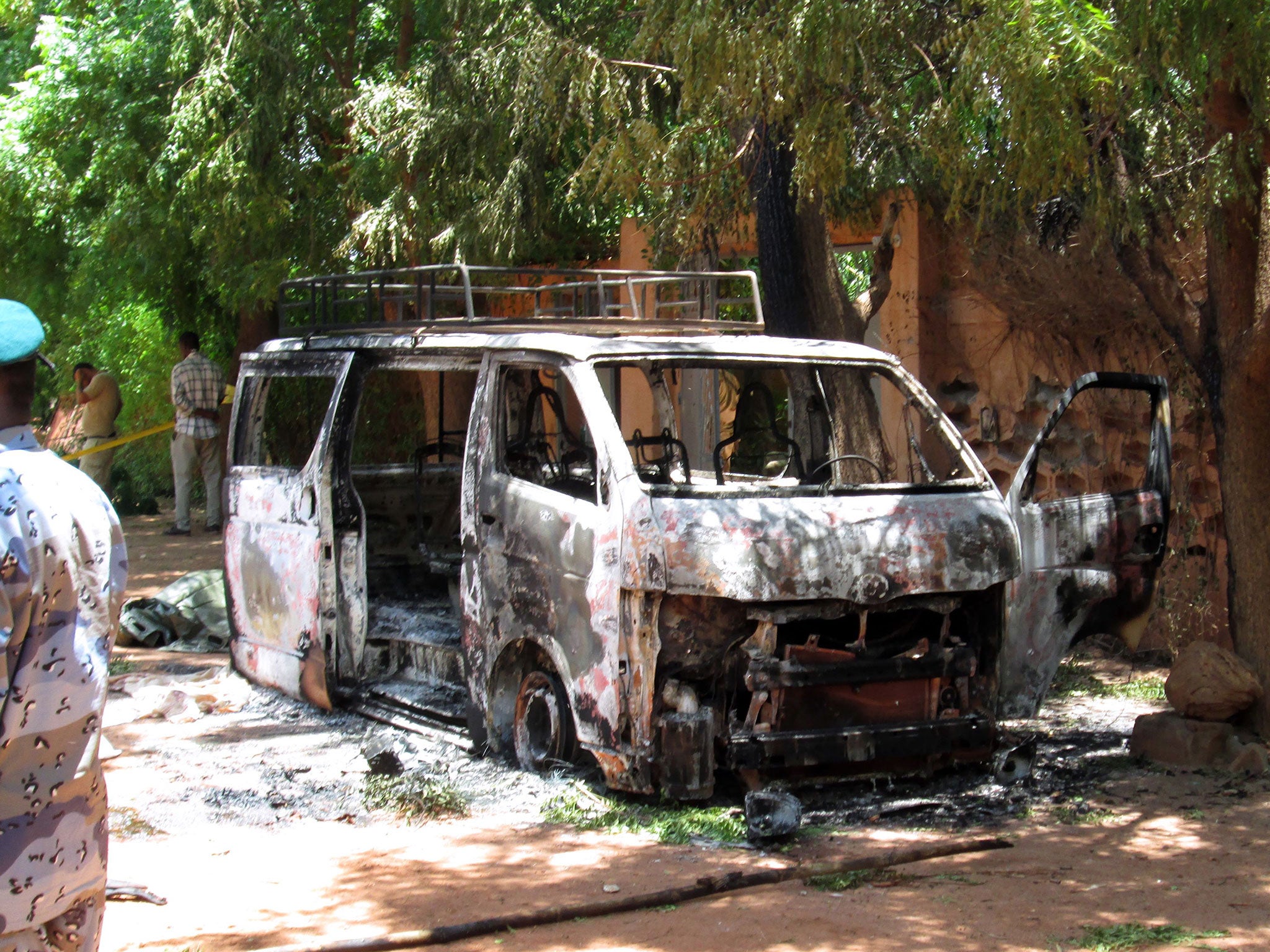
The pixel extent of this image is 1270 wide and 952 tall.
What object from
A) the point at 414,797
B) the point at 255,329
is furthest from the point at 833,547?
the point at 255,329

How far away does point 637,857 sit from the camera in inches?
197

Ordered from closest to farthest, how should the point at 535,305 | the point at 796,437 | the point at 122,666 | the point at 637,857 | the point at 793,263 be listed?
the point at 637,857 < the point at 796,437 < the point at 535,305 < the point at 793,263 < the point at 122,666

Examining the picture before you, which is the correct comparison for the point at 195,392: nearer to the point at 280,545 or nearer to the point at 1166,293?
the point at 280,545

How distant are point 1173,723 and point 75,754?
5.05m

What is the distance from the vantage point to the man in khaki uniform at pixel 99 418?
1547 cm

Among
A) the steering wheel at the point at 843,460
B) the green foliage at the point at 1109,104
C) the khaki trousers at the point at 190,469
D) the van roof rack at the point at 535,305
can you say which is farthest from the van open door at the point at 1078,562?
the khaki trousers at the point at 190,469

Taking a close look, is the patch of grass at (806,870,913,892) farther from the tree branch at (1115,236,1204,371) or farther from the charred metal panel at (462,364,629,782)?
the tree branch at (1115,236,1204,371)

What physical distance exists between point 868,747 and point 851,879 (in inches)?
30.8

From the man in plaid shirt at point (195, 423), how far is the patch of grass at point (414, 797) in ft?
32.1

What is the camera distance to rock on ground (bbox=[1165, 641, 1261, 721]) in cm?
620

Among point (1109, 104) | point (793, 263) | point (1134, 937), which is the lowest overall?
point (1134, 937)

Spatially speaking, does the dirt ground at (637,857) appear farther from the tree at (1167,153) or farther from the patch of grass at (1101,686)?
the tree at (1167,153)

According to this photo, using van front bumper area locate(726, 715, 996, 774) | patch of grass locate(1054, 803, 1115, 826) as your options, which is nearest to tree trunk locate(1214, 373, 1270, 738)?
patch of grass locate(1054, 803, 1115, 826)

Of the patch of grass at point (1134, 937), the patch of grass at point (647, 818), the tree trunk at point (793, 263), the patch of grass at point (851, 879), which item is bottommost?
the patch of grass at point (1134, 937)
